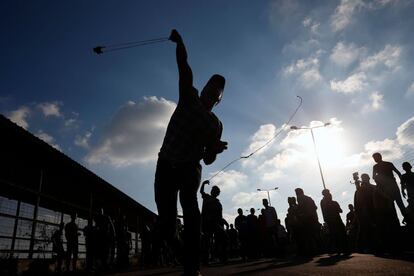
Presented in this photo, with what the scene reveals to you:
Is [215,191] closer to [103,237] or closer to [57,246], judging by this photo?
[103,237]

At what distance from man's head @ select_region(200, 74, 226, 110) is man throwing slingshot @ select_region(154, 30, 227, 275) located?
0.24m

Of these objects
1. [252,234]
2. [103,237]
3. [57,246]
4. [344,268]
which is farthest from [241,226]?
[344,268]

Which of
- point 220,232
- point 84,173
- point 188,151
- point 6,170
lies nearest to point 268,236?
point 220,232

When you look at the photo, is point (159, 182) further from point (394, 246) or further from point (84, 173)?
point (84, 173)

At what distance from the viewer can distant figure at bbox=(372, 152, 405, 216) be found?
6480 mm

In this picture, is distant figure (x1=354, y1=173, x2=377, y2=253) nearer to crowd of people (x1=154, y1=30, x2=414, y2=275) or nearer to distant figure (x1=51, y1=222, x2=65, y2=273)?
crowd of people (x1=154, y1=30, x2=414, y2=275)

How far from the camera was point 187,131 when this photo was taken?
2.76 meters

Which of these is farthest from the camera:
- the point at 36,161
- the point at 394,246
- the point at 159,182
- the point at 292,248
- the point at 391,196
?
the point at 292,248

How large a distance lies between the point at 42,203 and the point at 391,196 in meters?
11.3

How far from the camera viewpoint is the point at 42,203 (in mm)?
12234

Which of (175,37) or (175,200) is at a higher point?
(175,37)

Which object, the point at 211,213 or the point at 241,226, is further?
the point at 241,226

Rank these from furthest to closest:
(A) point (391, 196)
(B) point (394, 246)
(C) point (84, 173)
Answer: (C) point (84, 173)
(A) point (391, 196)
(B) point (394, 246)

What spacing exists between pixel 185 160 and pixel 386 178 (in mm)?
5513
